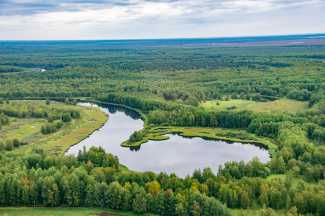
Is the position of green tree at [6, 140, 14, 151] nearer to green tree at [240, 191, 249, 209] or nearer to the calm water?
the calm water

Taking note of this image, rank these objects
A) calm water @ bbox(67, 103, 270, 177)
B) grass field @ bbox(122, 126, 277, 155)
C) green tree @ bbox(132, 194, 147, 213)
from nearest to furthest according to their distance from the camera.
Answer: green tree @ bbox(132, 194, 147, 213)
calm water @ bbox(67, 103, 270, 177)
grass field @ bbox(122, 126, 277, 155)

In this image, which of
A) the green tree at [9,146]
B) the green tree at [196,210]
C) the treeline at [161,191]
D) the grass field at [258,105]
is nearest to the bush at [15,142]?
the green tree at [9,146]

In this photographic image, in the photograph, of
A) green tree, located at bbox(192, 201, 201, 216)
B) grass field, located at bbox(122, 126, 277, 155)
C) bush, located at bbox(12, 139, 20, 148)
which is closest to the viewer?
green tree, located at bbox(192, 201, 201, 216)

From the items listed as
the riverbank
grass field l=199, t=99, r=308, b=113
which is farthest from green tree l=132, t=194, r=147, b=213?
grass field l=199, t=99, r=308, b=113

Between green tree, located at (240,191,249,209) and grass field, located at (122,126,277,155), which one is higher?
green tree, located at (240,191,249,209)

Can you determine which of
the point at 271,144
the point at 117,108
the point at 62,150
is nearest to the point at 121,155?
the point at 62,150

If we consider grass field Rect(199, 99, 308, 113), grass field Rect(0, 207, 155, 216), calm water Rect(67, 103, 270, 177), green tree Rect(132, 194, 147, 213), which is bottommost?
calm water Rect(67, 103, 270, 177)

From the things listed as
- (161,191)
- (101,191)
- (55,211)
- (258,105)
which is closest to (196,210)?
(161,191)
